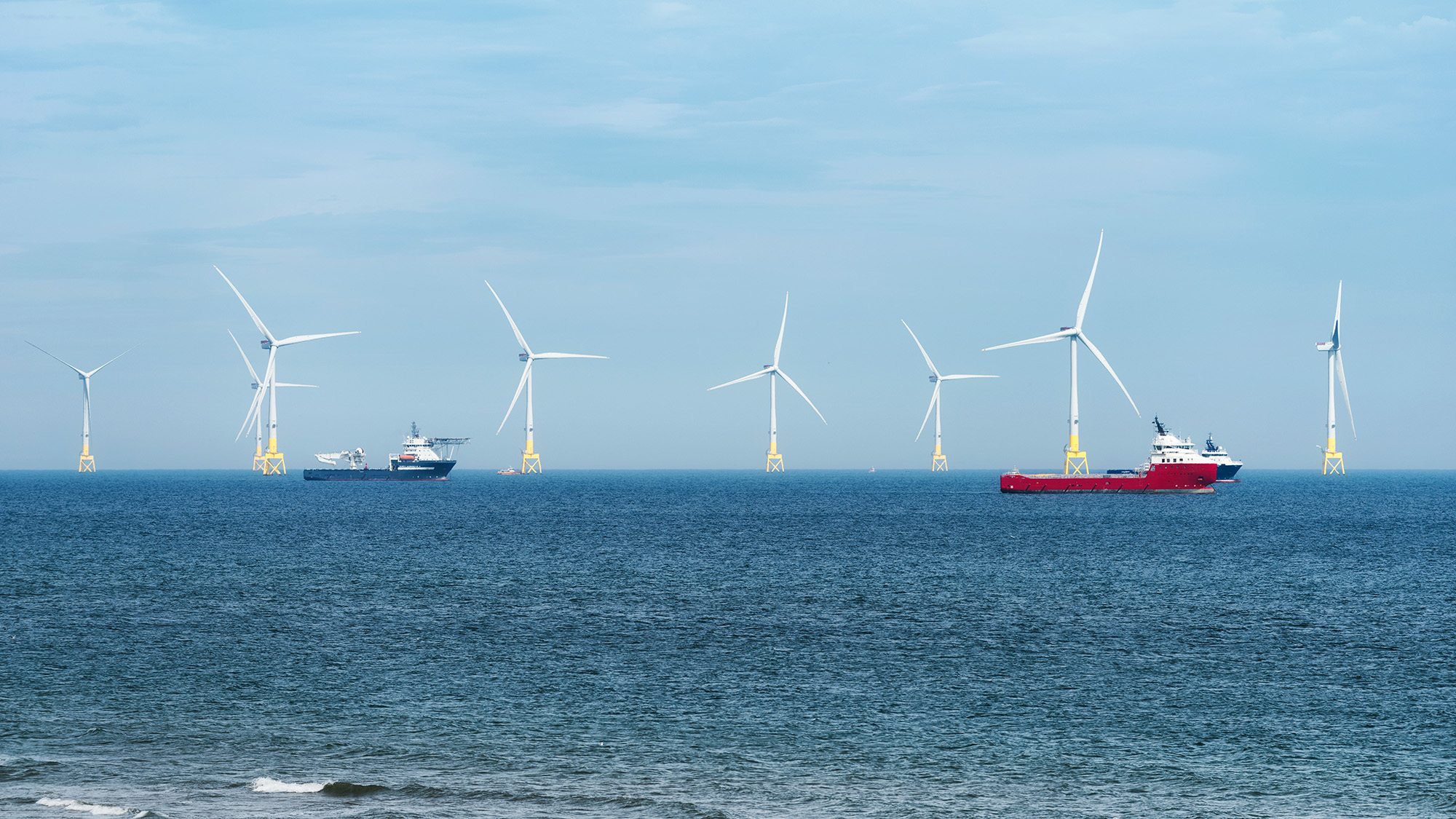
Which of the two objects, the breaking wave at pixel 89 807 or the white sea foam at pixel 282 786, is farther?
the white sea foam at pixel 282 786

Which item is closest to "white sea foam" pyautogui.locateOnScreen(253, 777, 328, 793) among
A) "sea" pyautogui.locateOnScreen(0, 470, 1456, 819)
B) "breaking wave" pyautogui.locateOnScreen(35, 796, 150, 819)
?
"sea" pyautogui.locateOnScreen(0, 470, 1456, 819)

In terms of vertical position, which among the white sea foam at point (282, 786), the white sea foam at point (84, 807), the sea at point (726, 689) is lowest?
the sea at point (726, 689)

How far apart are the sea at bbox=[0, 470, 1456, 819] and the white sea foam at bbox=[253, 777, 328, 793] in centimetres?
13

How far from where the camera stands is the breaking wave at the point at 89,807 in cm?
2753

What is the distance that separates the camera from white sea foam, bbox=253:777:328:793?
99.1 feet

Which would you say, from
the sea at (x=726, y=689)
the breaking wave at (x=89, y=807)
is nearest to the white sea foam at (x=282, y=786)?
the sea at (x=726, y=689)

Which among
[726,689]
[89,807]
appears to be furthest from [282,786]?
[726,689]

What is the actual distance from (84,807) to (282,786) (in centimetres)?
445

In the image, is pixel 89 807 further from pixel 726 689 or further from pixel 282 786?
pixel 726 689

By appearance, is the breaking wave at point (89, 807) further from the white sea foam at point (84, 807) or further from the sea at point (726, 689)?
the sea at point (726, 689)

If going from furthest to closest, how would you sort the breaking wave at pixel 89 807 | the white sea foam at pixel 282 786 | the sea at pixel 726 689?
the sea at pixel 726 689, the white sea foam at pixel 282 786, the breaking wave at pixel 89 807

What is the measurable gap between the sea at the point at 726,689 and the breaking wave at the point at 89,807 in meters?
0.15

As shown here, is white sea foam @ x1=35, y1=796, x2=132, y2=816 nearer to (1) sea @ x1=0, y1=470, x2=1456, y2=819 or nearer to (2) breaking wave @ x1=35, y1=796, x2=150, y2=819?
(2) breaking wave @ x1=35, y1=796, x2=150, y2=819

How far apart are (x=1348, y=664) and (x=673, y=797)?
32.8 meters
